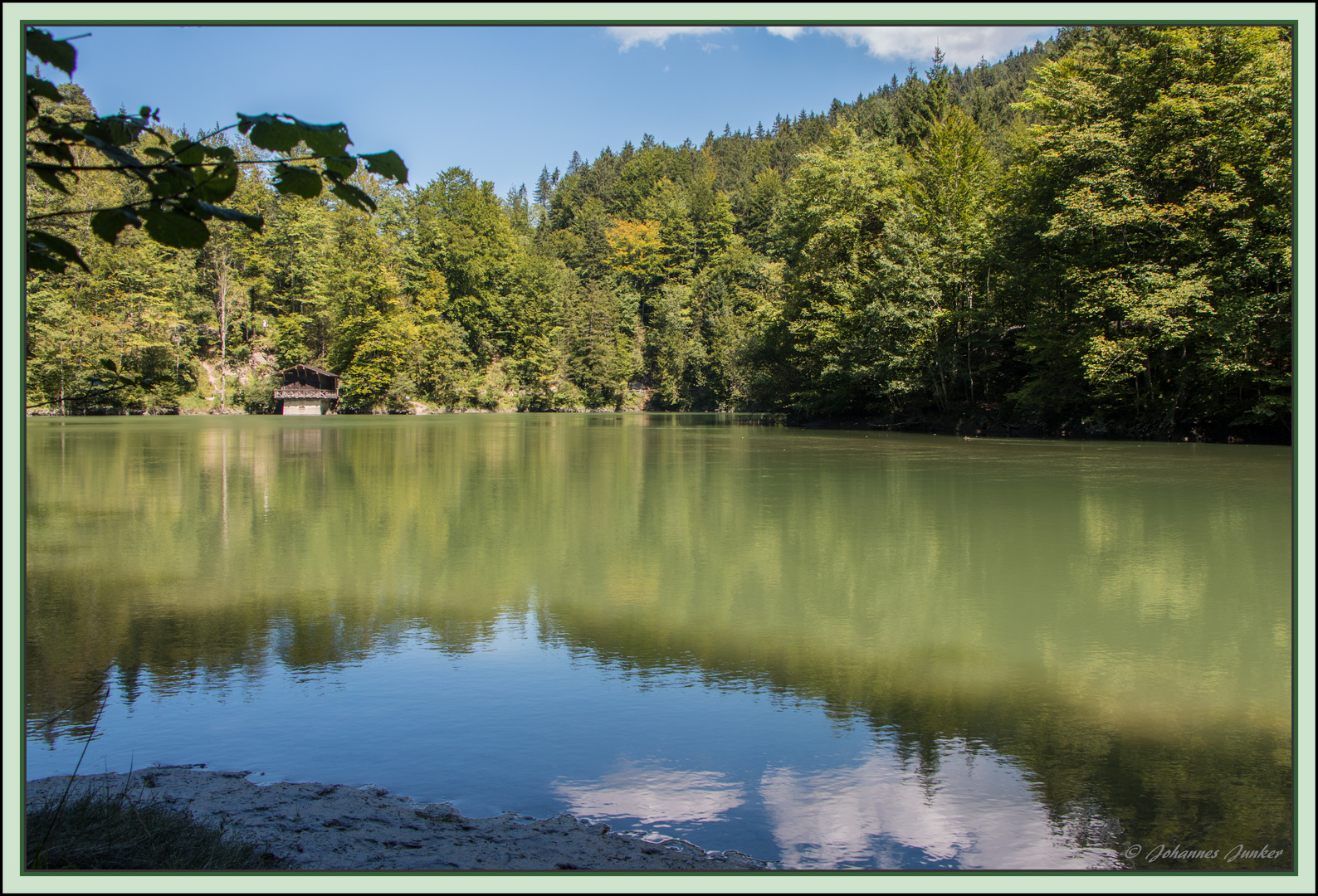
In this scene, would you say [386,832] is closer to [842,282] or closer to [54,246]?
[54,246]

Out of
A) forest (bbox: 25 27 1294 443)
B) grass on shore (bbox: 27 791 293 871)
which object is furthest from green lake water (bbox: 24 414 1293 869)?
forest (bbox: 25 27 1294 443)

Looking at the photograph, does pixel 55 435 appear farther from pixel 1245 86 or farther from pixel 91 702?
pixel 1245 86

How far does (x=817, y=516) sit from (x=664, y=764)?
800 centimetres

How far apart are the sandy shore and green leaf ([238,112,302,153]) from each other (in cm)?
211

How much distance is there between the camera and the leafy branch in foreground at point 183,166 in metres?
1.98

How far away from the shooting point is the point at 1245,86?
72.7ft

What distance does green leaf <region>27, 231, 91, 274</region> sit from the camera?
214cm

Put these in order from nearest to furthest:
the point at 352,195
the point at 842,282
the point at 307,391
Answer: the point at 352,195 < the point at 842,282 < the point at 307,391

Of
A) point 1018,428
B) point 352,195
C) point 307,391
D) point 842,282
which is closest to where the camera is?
point 352,195

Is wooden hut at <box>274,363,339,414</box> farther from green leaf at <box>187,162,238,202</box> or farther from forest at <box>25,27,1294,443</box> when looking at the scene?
green leaf at <box>187,162,238,202</box>

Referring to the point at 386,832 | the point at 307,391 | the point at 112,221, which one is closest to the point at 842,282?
the point at 386,832

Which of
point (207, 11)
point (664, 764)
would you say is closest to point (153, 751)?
point (664, 764)

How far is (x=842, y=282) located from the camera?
126 ft

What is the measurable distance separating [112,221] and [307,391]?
209 ft
